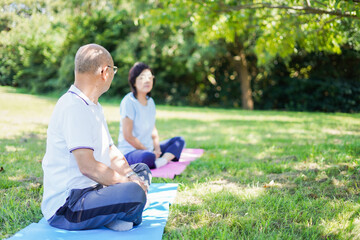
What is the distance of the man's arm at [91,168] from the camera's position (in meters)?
2.21

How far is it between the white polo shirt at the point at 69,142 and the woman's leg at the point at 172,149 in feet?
7.58

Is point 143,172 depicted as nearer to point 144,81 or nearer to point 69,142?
point 69,142

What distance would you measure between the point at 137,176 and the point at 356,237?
174cm

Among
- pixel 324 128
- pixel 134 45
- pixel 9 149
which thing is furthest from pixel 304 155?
pixel 134 45

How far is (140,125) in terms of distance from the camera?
14.9 ft

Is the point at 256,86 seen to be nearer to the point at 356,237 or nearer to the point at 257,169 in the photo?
the point at 257,169

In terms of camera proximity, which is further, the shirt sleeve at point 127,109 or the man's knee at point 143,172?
the shirt sleeve at point 127,109

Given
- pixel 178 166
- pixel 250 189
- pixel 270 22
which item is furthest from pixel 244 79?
pixel 250 189

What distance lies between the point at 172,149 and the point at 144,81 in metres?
1.15

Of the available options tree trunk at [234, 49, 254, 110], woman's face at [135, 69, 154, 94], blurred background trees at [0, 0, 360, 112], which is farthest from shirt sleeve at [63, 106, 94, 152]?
tree trunk at [234, 49, 254, 110]

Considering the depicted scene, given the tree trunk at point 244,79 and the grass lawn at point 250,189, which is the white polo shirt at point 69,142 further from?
the tree trunk at point 244,79

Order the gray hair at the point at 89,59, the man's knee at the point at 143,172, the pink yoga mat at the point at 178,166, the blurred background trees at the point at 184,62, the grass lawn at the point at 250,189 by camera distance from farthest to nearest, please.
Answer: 1. the blurred background trees at the point at 184,62
2. the pink yoga mat at the point at 178,166
3. the man's knee at the point at 143,172
4. the grass lawn at the point at 250,189
5. the gray hair at the point at 89,59

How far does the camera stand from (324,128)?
804cm

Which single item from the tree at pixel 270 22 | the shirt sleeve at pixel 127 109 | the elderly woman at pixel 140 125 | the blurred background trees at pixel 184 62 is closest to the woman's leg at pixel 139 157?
the elderly woman at pixel 140 125
